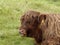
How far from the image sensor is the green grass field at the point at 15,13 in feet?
30.0

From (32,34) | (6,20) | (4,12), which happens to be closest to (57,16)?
(32,34)

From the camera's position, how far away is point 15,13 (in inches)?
462

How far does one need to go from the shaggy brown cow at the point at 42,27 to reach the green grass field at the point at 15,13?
1.04 metres

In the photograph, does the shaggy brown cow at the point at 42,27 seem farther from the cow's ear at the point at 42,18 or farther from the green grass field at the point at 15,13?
the green grass field at the point at 15,13

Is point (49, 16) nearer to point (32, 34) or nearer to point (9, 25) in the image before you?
point (32, 34)

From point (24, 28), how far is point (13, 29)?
7.20 feet

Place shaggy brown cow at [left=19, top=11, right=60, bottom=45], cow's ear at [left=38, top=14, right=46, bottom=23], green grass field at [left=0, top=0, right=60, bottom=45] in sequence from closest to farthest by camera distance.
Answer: shaggy brown cow at [left=19, top=11, right=60, bottom=45] < cow's ear at [left=38, top=14, right=46, bottom=23] < green grass field at [left=0, top=0, right=60, bottom=45]

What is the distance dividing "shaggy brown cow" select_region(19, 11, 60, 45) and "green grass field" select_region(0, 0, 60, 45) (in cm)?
104

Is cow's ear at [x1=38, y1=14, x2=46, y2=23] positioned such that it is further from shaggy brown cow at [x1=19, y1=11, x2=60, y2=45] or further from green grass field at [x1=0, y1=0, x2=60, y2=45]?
green grass field at [x1=0, y1=0, x2=60, y2=45]

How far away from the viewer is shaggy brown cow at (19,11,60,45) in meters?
7.46

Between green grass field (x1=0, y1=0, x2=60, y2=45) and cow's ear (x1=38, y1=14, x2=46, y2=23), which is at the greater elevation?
cow's ear (x1=38, y1=14, x2=46, y2=23)

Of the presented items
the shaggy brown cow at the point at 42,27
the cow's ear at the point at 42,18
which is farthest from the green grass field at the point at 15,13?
the cow's ear at the point at 42,18

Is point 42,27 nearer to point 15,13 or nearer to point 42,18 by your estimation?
point 42,18

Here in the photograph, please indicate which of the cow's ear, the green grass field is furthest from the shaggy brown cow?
the green grass field
